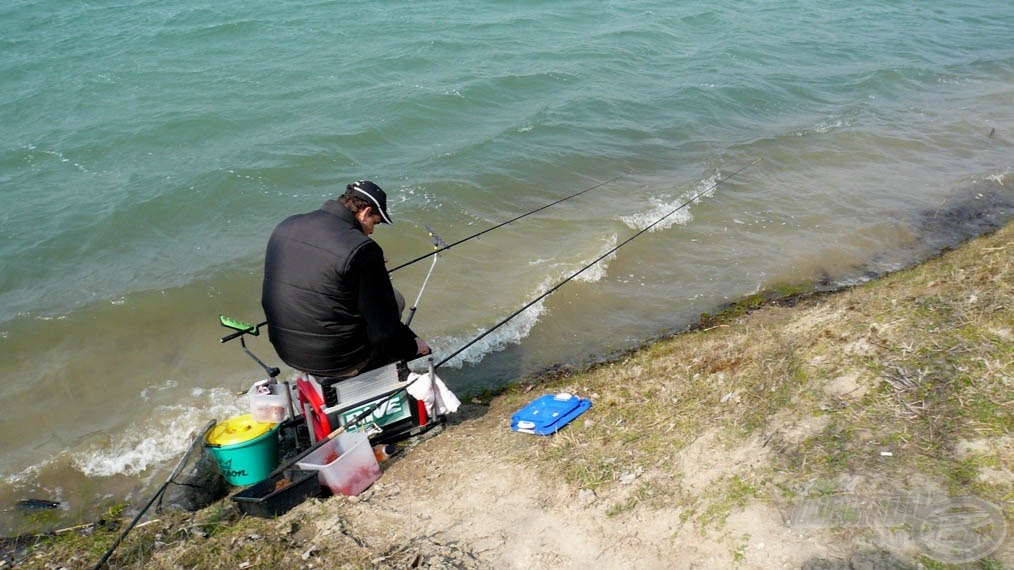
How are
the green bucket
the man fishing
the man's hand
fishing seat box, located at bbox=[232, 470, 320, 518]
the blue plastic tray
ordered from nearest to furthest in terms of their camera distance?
fishing seat box, located at bbox=[232, 470, 320, 518] → the man fishing → the green bucket → the blue plastic tray → the man's hand

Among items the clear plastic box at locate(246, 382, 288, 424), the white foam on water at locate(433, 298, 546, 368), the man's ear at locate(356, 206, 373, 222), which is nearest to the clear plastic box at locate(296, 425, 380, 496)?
the clear plastic box at locate(246, 382, 288, 424)

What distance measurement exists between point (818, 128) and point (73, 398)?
509 inches

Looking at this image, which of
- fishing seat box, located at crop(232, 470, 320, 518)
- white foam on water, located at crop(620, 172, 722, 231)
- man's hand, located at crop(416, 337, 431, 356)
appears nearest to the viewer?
fishing seat box, located at crop(232, 470, 320, 518)

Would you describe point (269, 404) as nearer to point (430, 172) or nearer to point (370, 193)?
point (370, 193)

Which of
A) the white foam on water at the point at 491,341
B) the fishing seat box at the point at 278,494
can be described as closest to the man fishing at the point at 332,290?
the fishing seat box at the point at 278,494

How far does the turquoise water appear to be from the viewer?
7637 mm

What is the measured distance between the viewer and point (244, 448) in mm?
5074

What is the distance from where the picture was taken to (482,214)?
10883 mm

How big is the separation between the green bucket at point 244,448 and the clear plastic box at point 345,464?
0.48m

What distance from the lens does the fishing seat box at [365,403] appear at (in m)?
5.09

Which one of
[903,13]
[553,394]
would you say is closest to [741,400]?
[553,394]

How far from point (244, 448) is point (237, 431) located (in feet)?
0.48

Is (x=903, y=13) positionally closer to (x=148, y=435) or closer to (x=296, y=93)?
(x=296, y=93)

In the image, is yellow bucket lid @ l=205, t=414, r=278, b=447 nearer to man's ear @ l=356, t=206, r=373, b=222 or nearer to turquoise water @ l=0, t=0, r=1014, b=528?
turquoise water @ l=0, t=0, r=1014, b=528
